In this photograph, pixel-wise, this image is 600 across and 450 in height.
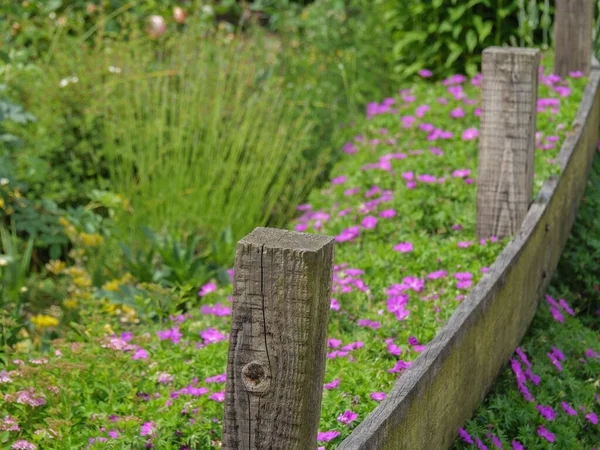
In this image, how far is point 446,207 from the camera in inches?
163

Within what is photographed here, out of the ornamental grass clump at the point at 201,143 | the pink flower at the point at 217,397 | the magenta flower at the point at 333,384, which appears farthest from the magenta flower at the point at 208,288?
the magenta flower at the point at 333,384

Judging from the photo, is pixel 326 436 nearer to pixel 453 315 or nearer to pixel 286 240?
pixel 453 315

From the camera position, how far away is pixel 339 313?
3320 mm

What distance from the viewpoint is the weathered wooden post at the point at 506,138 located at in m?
3.51

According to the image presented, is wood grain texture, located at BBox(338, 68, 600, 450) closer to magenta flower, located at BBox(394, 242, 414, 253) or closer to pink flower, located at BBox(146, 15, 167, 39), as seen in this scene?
magenta flower, located at BBox(394, 242, 414, 253)

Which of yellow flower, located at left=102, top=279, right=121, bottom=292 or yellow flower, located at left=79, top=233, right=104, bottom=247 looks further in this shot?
yellow flower, located at left=79, top=233, right=104, bottom=247

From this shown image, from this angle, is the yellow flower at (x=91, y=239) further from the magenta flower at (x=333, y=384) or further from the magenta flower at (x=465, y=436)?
the magenta flower at (x=465, y=436)

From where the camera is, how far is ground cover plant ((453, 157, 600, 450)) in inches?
113

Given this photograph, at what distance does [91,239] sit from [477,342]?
2.27m

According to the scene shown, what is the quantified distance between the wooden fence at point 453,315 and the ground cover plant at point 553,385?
7 cm

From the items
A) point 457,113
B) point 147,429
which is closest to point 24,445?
point 147,429

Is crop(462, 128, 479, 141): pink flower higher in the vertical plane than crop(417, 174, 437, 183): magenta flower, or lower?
higher

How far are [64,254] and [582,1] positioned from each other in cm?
324

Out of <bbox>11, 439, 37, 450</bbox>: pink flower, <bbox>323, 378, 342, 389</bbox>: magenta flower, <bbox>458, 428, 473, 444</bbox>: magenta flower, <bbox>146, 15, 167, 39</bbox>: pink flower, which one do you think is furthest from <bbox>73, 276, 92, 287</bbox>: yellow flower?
<bbox>146, 15, 167, 39</bbox>: pink flower
